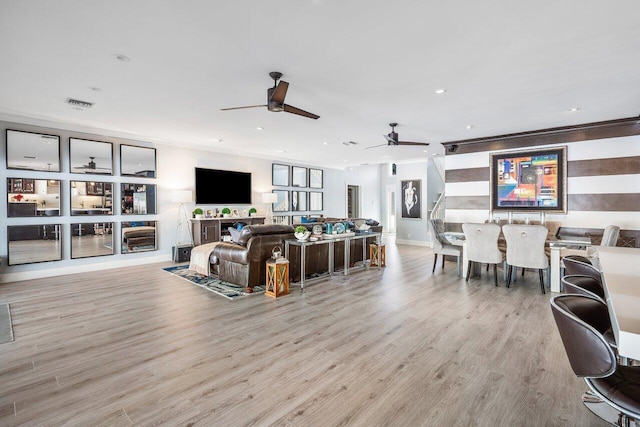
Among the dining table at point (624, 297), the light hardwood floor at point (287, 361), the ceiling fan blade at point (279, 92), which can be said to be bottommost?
the light hardwood floor at point (287, 361)

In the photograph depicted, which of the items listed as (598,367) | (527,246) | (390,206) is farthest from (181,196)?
(390,206)

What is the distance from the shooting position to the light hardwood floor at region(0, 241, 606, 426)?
190 cm

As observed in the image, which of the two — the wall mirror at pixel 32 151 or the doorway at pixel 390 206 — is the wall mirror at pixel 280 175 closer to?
the wall mirror at pixel 32 151

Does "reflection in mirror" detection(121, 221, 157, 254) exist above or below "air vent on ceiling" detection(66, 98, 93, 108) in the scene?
below

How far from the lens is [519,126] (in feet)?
17.8

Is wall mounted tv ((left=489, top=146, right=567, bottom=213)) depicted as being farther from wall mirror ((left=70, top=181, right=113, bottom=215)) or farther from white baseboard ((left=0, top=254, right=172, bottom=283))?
wall mirror ((left=70, top=181, right=113, bottom=215))

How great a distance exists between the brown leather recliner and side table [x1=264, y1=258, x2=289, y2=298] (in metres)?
0.24

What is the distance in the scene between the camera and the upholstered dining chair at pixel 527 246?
441cm

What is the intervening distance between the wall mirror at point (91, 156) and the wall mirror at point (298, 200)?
499 centimetres

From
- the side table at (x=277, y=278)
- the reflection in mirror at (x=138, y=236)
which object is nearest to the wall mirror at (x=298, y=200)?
the reflection in mirror at (x=138, y=236)

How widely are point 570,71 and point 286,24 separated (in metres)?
3.03

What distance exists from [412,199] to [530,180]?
4130mm

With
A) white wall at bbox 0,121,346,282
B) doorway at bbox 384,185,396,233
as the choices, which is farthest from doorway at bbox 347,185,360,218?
white wall at bbox 0,121,346,282

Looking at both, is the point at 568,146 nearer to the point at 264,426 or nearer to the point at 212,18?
the point at 212,18
